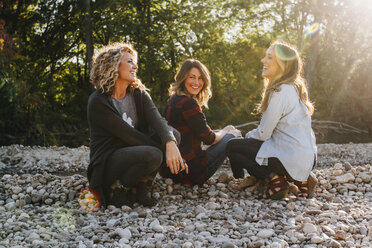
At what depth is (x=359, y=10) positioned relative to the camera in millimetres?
12594

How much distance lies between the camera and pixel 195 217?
10.6ft

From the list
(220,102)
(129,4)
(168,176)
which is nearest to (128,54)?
(168,176)

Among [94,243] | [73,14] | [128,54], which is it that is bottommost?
[94,243]

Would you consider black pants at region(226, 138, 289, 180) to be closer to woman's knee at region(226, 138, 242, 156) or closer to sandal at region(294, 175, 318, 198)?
woman's knee at region(226, 138, 242, 156)

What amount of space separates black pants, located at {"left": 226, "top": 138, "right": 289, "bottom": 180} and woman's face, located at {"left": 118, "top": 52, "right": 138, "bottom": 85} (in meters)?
1.23

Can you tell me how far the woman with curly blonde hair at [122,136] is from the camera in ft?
11.0

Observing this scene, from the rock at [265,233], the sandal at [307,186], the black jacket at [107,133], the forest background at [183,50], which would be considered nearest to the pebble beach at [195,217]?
the rock at [265,233]

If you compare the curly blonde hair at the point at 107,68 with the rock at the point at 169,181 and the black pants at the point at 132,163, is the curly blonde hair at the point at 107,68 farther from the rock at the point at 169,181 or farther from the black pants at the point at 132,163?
the rock at the point at 169,181

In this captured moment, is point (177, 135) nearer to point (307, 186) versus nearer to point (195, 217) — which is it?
point (195, 217)

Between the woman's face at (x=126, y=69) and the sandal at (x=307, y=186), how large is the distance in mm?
1954

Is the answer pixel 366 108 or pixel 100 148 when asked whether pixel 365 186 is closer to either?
pixel 100 148

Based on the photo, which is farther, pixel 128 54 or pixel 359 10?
pixel 359 10

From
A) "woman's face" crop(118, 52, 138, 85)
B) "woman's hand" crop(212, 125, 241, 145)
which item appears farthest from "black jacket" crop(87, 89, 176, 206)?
"woman's hand" crop(212, 125, 241, 145)

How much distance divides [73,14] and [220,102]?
16.9 feet
